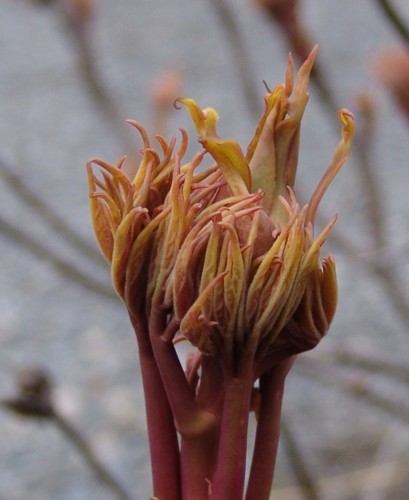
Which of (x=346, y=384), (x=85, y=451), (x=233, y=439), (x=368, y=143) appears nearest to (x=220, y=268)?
(x=233, y=439)

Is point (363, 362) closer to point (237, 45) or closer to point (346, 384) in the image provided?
point (346, 384)

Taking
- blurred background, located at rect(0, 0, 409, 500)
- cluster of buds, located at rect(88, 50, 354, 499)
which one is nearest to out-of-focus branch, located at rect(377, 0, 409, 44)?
blurred background, located at rect(0, 0, 409, 500)

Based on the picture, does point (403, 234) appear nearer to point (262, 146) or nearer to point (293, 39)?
point (293, 39)

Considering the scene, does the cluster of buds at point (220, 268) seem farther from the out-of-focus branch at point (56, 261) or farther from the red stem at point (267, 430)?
the out-of-focus branch at point (56, 261)

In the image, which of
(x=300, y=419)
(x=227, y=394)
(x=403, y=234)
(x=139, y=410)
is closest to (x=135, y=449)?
(x=139, y=410)

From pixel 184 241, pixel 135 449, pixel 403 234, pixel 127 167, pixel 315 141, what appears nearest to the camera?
pixel 184 241

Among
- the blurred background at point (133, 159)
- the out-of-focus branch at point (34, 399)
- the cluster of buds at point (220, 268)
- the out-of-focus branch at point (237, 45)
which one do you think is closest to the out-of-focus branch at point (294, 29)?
the blurred background at point (133, 159)
